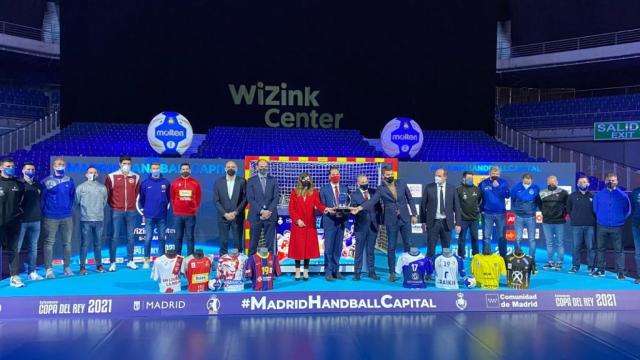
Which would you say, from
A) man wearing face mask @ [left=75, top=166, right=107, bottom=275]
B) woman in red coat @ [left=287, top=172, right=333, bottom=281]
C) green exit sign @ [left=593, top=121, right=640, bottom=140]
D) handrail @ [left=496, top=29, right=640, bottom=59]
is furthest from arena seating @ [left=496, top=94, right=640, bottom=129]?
man wearing face mask @ [left=75, top=166, right=107, bottom=275]

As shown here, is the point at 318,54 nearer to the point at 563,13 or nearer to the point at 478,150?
the point at 478,150

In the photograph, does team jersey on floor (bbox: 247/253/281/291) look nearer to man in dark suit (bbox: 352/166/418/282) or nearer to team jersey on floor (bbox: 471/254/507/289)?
man in dark suit (bbox: 352/166/418/282)

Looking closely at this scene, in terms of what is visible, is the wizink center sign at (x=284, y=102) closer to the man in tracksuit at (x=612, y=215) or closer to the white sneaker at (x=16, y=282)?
the man in tracksuit at (x=612, y=215)

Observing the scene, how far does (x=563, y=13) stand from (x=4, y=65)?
922 inches

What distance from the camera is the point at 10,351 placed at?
543 cm

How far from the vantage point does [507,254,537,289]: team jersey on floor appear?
7.70m

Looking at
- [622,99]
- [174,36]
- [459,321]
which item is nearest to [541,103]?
[622,99]

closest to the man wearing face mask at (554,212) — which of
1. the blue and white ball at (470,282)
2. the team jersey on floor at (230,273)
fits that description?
the blue and white ball at (470,282)

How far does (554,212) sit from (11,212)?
8721mm

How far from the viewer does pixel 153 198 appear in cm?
895

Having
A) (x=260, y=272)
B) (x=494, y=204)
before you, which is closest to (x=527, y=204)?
(x=494, y=204)

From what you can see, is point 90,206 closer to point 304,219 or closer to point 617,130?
point 304,219

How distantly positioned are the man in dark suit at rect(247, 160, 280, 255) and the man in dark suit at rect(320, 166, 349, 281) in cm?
77

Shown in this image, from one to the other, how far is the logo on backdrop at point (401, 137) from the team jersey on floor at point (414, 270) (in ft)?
22.8
